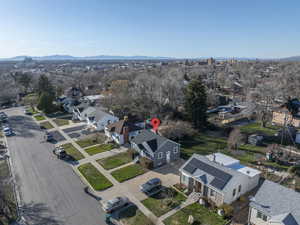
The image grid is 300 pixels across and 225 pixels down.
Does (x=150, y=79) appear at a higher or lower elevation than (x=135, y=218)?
higher

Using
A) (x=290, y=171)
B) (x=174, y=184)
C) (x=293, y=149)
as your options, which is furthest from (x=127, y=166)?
(x=293, y=149)

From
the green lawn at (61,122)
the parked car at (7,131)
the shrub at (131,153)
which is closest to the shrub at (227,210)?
the shrub at (131,153)

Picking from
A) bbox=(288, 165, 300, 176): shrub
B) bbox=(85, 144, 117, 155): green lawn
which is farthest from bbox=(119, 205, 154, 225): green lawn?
bbox=(288, 165, 300, 176): shrub

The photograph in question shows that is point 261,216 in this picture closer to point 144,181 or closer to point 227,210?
point 227,210

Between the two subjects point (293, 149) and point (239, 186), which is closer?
point (239, 186)

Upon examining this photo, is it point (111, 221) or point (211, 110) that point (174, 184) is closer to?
point (111, 221)

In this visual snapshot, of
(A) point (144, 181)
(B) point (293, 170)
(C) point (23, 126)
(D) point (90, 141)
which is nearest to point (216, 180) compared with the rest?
(A) point (144, 181)
